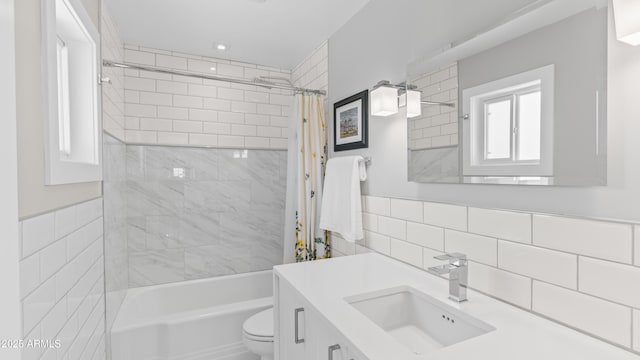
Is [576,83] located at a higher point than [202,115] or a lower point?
lower

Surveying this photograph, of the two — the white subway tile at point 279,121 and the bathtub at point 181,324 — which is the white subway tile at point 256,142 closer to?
the white subway tile at point 279,121

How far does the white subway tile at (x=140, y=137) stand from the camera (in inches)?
99.3

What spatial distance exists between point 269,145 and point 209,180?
2.22ft

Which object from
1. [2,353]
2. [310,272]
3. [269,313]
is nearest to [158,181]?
[269,313]

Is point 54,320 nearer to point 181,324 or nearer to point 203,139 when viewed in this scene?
point 181,324

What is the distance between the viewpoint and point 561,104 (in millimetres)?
952

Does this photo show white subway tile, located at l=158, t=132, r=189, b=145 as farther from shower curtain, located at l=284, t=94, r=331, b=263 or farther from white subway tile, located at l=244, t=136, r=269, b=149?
shower curtain, located at l=284, t=94, r=331, b=263

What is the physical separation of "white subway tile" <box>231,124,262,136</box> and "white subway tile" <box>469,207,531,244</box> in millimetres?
2248

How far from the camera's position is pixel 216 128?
2.83 meters

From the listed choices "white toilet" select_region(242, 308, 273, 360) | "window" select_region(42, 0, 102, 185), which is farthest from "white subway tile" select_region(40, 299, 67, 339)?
"white toilet" select_region(242, 308, 273, 360)

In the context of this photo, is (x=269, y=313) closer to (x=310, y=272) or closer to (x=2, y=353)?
(x=310, y=272)

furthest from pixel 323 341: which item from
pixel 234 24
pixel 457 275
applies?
pixel 234 24

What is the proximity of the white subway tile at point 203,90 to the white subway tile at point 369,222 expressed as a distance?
1.86m

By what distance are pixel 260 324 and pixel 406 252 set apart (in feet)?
3.73
